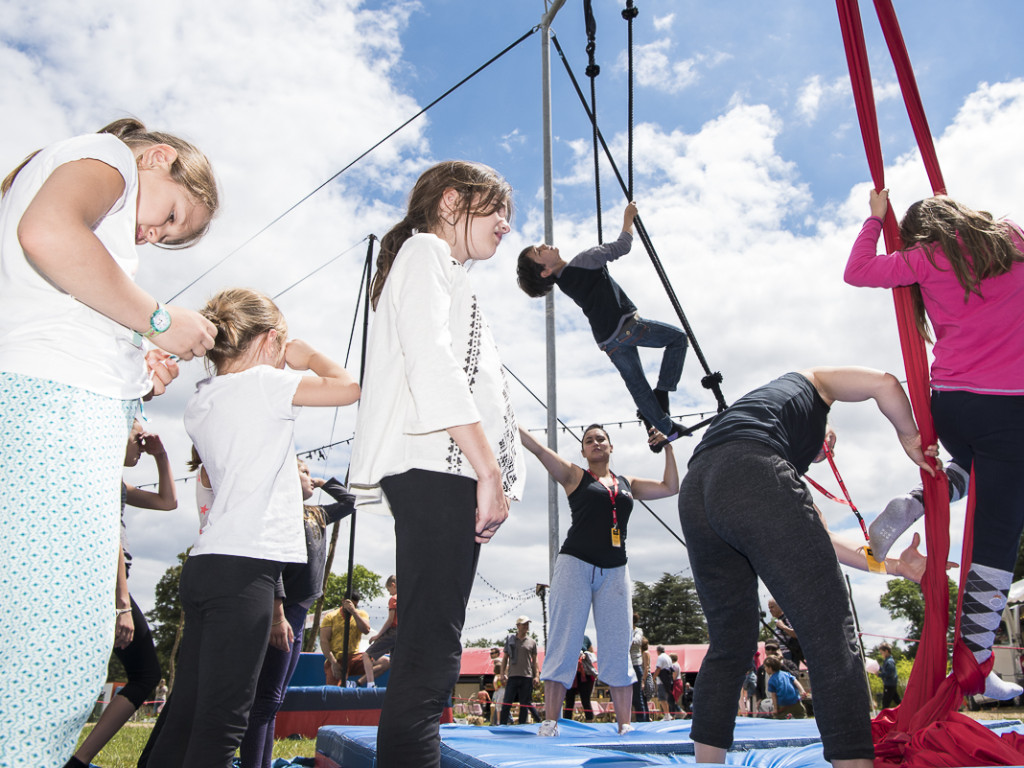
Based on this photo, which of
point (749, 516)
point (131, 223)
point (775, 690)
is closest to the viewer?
point (131, 223)

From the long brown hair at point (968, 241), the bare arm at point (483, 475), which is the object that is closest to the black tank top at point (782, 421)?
the long brown hair at point (968, 241)

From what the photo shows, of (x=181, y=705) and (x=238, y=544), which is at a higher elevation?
(x=238, y=544)

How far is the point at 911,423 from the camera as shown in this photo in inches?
91.1

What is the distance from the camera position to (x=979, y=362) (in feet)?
7.66

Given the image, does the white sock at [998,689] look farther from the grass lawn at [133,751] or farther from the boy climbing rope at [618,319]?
the grass lawn at [133,751]

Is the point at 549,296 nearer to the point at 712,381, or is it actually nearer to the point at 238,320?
the point at 712,381

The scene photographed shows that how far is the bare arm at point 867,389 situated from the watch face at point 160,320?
1778 mm

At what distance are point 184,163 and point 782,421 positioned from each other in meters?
1.64

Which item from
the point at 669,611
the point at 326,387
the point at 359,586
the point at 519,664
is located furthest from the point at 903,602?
the point at 326,387

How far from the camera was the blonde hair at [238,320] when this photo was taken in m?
2.13

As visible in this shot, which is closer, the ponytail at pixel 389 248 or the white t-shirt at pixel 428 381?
the white t-shirt at pixel 428 381

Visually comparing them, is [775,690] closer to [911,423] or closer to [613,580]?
[613,580]

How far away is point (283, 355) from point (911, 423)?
1947 millimetres

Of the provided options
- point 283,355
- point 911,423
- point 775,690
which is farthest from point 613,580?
point 775,690
